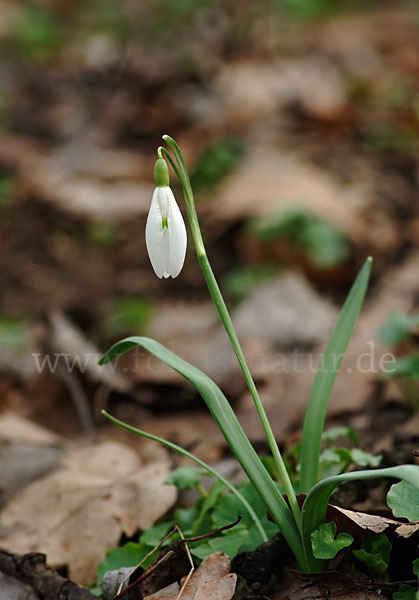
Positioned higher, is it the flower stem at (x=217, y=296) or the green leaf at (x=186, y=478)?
the flower stem at (x=217, y=296)

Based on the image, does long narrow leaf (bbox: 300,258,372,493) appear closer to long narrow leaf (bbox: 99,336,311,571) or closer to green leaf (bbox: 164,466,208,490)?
long narrow leaf (bbox: 99,336,311,571)

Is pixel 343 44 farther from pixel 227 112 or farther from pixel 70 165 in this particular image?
pixel 70 165

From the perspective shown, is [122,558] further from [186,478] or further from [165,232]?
[165,232]

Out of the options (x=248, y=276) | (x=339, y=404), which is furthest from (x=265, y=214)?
(x=339, y=404)

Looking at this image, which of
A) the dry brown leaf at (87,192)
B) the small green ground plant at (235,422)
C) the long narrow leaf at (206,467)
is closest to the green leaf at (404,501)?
the small green ground plant at (235,422)

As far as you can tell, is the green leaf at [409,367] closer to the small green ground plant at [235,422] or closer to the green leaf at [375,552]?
the small green ground plant at [235,422]
